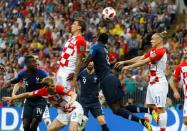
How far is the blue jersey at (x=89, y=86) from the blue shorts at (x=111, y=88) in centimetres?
253

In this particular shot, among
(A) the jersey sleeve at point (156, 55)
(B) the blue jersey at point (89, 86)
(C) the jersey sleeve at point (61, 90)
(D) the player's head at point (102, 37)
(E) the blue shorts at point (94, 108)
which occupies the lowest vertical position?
(E) the blue shorts at point (94, 108)

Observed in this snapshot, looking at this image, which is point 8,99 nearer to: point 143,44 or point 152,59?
point 152,59

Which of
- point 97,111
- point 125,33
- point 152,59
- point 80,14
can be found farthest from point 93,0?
point 152,59

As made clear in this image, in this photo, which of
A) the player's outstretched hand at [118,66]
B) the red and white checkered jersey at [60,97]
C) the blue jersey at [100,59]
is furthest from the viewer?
the blue jersey at [100,59]

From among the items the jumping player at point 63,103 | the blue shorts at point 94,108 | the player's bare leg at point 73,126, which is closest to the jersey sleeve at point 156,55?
the jumping player at point 63,103

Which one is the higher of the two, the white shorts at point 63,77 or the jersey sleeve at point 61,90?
the white shorts at point 63,77

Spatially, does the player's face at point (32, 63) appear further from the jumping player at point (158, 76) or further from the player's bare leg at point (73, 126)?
the player's bare leg at point (73, 126)

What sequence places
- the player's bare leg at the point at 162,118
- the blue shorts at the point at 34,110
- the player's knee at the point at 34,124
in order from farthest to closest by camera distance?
the blue shorts at the point at 34,110
the player's knee at the point at 34,124
the player's bare leg at the point at 162,118

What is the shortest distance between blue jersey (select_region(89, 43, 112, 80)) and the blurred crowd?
8850 mm

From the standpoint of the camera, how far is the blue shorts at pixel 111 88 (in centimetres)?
1948

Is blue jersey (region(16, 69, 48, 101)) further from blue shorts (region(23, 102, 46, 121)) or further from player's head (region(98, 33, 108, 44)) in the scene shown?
player's head (region(98, 33, 108, 44))

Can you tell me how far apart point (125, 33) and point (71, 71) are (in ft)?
43.5

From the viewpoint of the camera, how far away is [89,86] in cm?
2222

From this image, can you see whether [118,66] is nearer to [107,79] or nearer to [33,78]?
[107,79]
